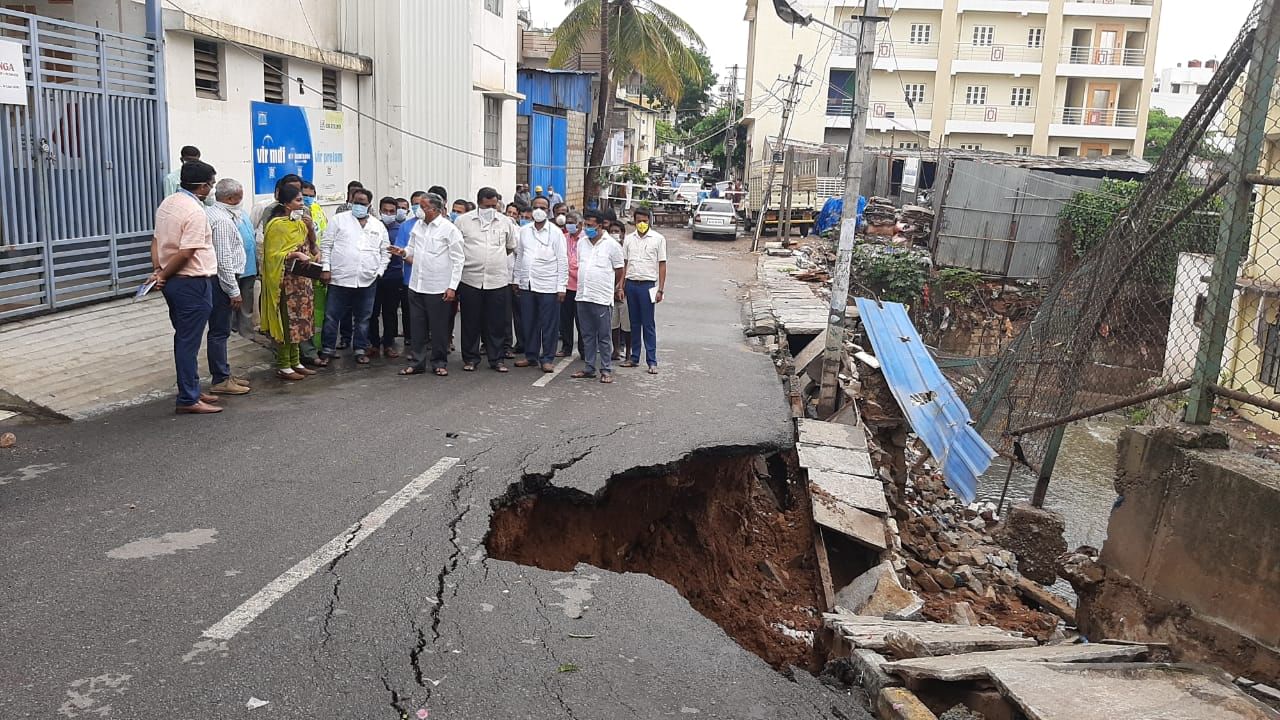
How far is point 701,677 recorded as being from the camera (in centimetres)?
402

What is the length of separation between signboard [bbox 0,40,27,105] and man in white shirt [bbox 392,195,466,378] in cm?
359

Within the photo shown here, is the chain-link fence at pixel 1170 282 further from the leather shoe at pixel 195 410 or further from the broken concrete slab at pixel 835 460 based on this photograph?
the leather shoe at pixel 195 410

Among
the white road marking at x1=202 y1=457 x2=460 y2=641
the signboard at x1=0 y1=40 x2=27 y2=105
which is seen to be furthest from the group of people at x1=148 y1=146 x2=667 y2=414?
the white road marking at x1=202 y1=457 x2=460 y2=641

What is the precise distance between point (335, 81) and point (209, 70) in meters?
3.03

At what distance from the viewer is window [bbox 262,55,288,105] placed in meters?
13.1

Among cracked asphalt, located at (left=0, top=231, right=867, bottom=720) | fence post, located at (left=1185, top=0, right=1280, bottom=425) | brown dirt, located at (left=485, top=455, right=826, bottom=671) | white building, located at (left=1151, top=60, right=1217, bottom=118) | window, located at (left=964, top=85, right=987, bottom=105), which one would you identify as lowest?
brown dirt, located at (left=485, top=455, right=826, bottom=671)

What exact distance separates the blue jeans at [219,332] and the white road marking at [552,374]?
2.71 m

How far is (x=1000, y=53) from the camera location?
45625 millimetres

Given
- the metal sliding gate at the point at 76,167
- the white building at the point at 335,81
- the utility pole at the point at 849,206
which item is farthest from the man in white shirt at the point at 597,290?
the white building at the point at 335,81

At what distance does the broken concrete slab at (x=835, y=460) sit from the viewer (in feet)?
27.2

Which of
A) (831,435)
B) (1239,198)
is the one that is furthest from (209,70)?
(1239,198)

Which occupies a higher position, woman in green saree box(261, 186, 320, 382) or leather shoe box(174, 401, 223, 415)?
woman in green saree box(261, 186, 320, 382)

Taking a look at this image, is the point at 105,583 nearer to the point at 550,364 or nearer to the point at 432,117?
the point at 550,364

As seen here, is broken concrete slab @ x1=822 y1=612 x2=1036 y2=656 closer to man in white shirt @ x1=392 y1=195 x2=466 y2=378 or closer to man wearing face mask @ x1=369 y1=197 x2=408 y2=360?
man in white shirt @ x1=392 y1=195 x2=466 y2=378
